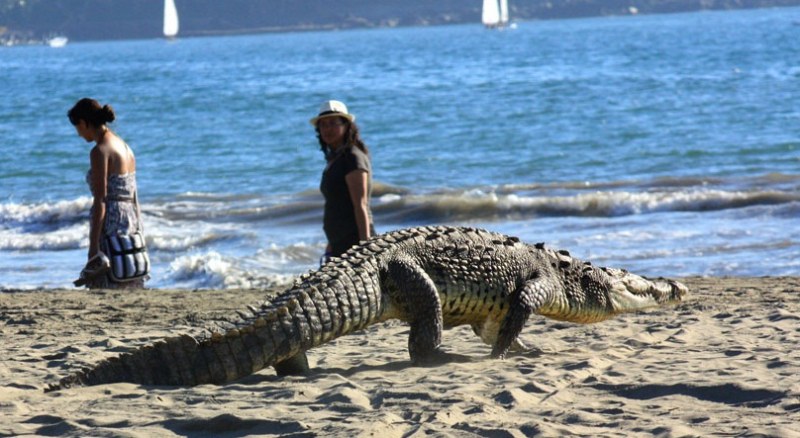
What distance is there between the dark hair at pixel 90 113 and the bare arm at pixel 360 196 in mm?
1633

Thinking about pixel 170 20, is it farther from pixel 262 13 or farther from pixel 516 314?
pixel 516 314

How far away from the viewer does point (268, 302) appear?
546 cm

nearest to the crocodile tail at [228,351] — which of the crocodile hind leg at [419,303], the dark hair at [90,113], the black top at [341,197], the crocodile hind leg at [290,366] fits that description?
the crocodile hind leg at [290,366]

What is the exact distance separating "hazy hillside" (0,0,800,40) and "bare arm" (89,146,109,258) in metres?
149

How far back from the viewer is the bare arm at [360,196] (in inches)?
272

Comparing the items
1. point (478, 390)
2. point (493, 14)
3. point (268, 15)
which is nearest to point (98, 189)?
point (478, 390)

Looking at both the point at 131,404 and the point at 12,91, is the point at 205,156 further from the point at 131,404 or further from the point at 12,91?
the point at 12,91

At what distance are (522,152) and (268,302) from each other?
18.0 meters

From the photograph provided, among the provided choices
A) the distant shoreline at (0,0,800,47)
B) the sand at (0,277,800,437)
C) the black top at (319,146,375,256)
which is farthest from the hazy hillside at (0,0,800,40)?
the sand at (0,277,800,437)

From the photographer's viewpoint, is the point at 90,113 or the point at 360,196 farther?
the point at 90,113

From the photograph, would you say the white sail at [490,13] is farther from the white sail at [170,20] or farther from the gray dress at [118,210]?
the gray dress at [118,210]

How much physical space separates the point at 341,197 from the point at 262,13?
155656 millimetres

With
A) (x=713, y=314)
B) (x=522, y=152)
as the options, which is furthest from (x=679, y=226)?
(x=522, y=152)

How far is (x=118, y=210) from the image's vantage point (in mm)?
7777
